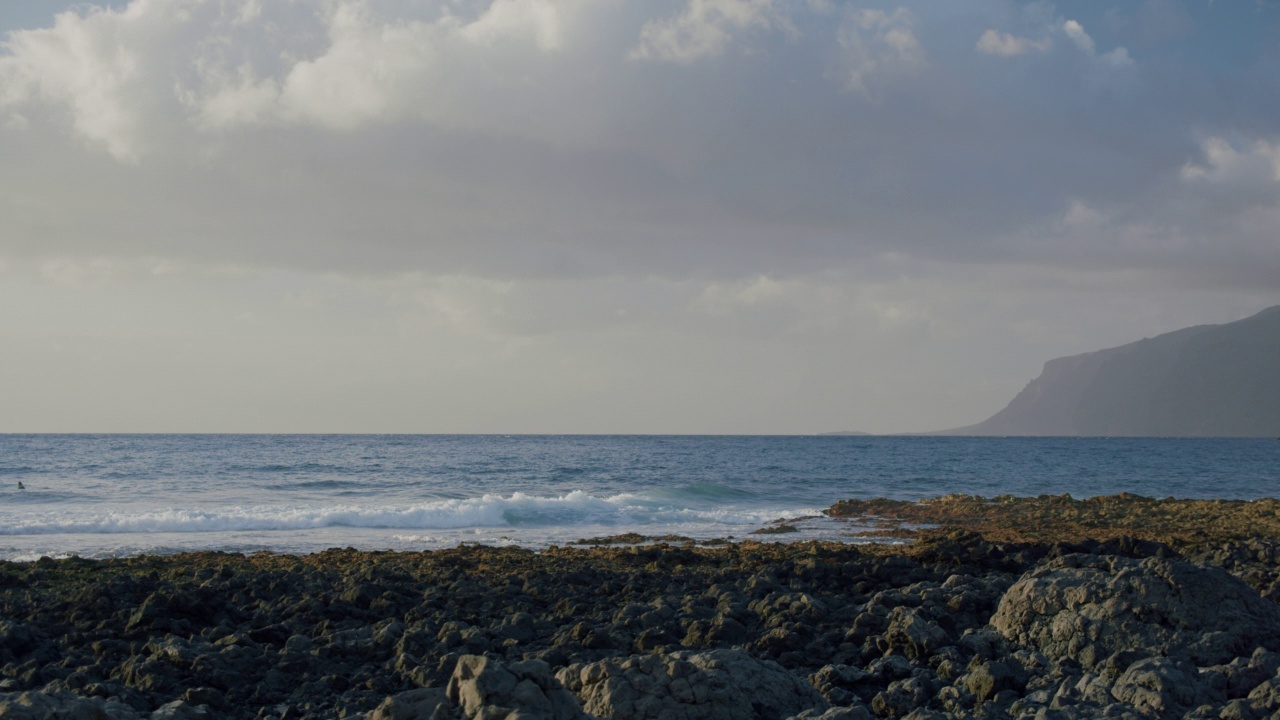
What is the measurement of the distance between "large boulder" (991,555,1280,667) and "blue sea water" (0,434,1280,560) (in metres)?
14.5

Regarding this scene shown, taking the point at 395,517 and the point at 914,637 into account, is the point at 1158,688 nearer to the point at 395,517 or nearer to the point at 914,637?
the point at 914,637

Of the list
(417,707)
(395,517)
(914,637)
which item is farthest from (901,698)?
(395,517)

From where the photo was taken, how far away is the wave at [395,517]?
1104 inches

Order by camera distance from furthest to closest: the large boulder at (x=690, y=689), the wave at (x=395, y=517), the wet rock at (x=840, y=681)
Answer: the wave at (x=395, y=517) < the wet rock at (x=840, y=681) < the large boulder at (x=690, y=689)

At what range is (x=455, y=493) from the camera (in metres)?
41.8

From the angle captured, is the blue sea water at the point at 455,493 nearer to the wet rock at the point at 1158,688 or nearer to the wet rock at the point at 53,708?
the wet rock at the point at 53,708

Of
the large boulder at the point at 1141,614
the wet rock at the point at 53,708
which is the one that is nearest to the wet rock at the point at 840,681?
the large boulder at the point at 1141,614

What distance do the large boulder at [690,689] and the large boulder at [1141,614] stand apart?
2.97m

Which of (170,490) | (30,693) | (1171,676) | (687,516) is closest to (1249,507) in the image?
(687,516)

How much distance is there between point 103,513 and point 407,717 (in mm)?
29842

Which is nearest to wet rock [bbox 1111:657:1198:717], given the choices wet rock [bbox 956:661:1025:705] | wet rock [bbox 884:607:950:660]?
wet rock [bbox 956:661:1025:705]

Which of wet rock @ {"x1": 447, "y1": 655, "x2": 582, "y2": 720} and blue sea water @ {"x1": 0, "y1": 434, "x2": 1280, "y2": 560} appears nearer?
wet rock @ {"x1": 447, "y1": 655, "x2": 582, "y2": 720}

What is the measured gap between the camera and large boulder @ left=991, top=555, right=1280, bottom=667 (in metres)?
8.97

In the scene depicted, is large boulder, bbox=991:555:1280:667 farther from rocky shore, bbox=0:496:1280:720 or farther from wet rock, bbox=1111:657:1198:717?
wet rock, bbox=1111:657:1198:717
